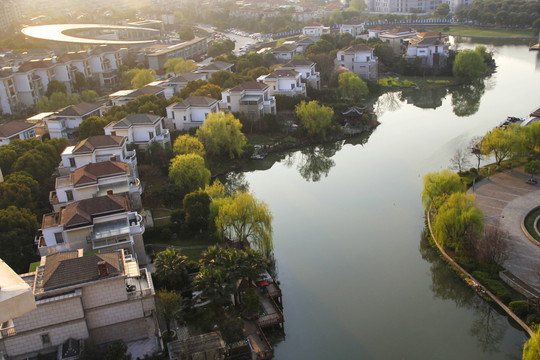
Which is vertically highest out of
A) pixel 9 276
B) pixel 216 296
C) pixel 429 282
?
pixel 9 276

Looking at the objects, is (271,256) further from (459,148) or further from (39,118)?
(39,118)

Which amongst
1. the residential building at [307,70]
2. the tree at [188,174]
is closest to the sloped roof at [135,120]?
the tree at [188,174]

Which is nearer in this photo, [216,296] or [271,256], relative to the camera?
[216,296]

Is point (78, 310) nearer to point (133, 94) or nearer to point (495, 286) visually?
point (495, 286)

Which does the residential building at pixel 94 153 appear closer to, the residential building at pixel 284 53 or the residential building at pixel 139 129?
the residential building at pixel 139 129

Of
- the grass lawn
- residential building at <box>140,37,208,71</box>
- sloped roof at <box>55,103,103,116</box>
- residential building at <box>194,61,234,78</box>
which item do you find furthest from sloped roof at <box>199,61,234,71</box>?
the grass lawn

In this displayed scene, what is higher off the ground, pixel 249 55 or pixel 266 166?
pixel 249 55

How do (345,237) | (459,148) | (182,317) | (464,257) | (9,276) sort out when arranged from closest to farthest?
1. (9,276)
2. (182,317)
3. (464,257)
4. (345,237)
5. (459,148)

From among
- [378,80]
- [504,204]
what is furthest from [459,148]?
[378,80]
